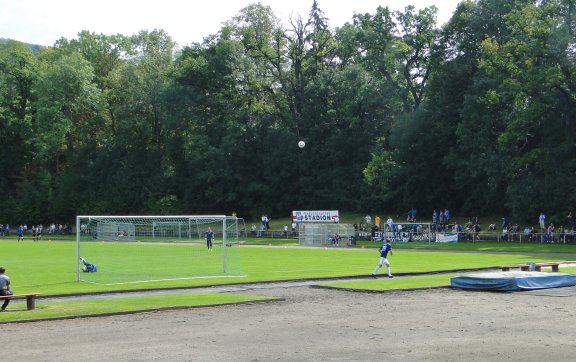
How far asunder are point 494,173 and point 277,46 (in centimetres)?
3813

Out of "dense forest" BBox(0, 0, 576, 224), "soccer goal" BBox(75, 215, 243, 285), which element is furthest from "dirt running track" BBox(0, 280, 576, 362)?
"dense forest" BBox(0, 0, 576, 224)

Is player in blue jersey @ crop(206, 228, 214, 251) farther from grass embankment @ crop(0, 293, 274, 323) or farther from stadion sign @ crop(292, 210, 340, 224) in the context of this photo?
stadion sign @ crop(292, 210, 340, 224)

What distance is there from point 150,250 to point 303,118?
166 ft

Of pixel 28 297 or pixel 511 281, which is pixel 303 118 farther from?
pixel 28 297

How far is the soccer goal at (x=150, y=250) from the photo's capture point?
35031 millimetres

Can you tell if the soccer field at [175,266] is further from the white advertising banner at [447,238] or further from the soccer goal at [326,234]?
the soccer goal at [326,234]

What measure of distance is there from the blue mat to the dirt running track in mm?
2511

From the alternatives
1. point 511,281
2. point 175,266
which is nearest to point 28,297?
point 511,281

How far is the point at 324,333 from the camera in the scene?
18297 mm

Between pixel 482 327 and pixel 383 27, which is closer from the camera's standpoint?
pixel 482 327

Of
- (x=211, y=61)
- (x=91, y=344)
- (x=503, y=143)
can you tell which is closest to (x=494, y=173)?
(x=503, y=143)

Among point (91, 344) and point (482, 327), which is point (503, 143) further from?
point (91, 344)

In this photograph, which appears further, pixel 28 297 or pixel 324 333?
pixel 28 297

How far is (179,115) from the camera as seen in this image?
93.6 metres
